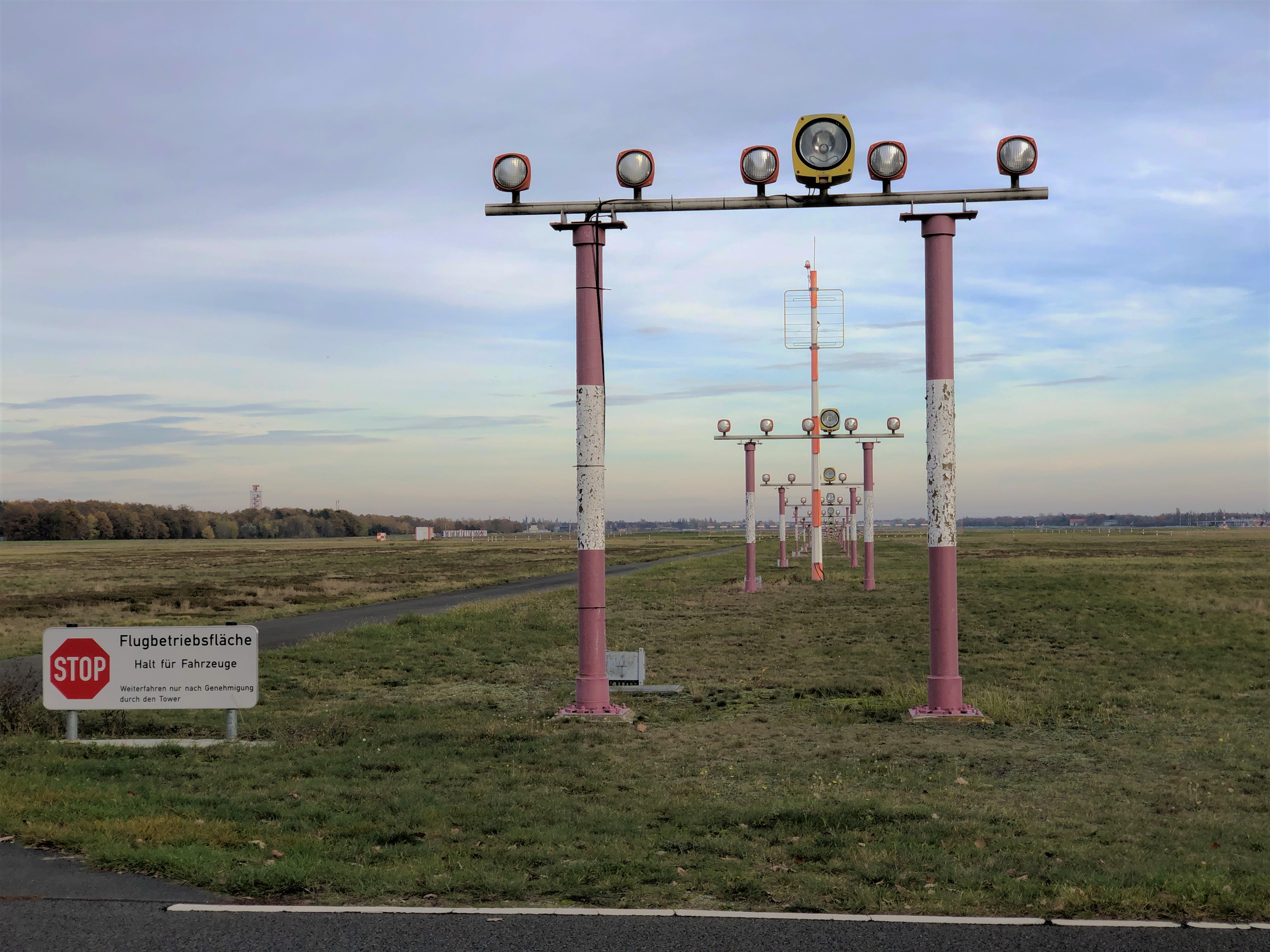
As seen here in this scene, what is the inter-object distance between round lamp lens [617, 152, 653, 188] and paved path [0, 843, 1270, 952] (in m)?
9.32

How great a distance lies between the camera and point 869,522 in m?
35.1

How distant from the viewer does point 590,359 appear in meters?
12.9

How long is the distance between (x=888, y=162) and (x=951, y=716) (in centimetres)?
690

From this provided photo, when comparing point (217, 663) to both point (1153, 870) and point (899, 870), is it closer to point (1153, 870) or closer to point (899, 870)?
point (899, 870)

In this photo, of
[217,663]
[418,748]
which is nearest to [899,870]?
[418,748]

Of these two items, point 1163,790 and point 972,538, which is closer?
point 1163,790

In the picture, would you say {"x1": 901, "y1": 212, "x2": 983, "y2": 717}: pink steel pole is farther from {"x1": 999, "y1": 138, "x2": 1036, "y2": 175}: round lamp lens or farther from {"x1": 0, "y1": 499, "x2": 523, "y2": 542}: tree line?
{"x1": 0, "y1": 499, "x2": 523, "y2": 542}: tree line

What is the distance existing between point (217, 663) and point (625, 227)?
23.4 ft

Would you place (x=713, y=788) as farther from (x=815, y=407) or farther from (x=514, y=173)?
(x=815, y=407)

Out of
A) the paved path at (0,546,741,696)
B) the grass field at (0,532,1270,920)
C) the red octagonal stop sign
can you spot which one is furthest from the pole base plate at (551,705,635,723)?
the paved path at (0,546,741,696)

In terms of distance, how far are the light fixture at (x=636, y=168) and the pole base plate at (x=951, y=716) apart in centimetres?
753

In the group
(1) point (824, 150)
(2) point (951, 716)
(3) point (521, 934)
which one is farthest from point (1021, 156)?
(3) point (521, 934)

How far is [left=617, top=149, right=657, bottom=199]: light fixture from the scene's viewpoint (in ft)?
41.3

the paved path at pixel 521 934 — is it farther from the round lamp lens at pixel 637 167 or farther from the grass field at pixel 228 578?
the grass field at pixel 228 578
